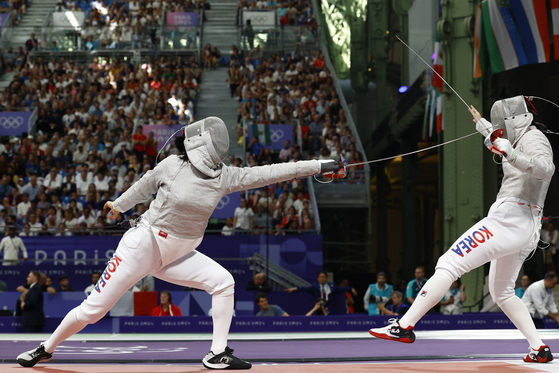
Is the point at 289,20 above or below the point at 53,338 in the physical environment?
above

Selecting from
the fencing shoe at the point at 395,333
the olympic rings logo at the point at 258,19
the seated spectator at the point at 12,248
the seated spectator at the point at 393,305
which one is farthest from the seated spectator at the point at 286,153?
the fencing shoe at the point at 395,333

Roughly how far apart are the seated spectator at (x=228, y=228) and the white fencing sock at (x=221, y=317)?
300 inches

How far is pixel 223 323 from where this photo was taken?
4566mm

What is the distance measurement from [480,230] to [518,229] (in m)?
0.26

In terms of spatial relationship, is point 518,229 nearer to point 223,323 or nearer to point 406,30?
point 223,323

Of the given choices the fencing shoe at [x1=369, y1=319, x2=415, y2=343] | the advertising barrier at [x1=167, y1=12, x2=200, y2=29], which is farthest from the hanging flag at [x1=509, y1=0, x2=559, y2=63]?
the advertising barrier at [x1=167, y1=12, x2=200, y2=29]

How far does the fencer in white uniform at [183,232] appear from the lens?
4469mm

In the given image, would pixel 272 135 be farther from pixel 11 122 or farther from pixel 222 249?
pixel 11 122

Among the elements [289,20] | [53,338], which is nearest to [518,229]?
[53,338]

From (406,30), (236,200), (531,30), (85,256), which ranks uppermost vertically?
(406,30)

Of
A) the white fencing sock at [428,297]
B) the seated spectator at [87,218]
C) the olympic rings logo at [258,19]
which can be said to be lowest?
the seated spectator at [87,218]

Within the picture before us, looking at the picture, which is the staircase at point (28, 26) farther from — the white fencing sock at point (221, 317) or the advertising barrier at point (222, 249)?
the white fencing sock at point (221, 317)

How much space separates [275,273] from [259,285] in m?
0.91

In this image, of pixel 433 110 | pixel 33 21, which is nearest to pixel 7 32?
pixel 33 21
